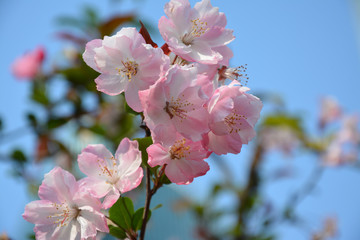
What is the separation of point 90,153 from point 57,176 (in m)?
0.06

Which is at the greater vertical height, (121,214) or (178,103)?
(178,103)

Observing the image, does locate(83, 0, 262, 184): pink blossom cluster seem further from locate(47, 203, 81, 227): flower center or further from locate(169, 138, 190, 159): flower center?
locate(47, 203, 81, 227): flower center

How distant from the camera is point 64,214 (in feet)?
1.67

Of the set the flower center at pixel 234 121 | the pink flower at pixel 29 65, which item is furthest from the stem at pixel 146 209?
the pink flower at pixel 29 65

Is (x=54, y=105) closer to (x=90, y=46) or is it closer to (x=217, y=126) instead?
(x=90, y=46)

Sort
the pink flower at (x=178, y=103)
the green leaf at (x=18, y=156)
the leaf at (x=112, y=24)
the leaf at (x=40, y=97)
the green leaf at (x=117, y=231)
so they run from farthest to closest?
the leaf at (x=112, y=24), the leaf at (x=40, y=97), the green leaf at (x=18, y=156), the green leaf at (x=117, y=231), the pink flower at (x=178, y=103)

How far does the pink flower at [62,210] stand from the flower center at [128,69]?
0.54 feet

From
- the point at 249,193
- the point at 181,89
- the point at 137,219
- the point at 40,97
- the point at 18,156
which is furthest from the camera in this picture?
the point at 249,193

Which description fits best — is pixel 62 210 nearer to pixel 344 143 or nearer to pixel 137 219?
pixel 137 219

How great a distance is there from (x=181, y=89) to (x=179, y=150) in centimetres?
9

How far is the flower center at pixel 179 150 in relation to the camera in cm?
49

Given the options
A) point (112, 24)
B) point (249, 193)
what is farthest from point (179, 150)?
point (249, 193)

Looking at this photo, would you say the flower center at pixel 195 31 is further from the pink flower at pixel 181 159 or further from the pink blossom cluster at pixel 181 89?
the pink flower at pixel 181 159

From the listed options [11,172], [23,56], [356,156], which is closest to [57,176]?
[11,172]
